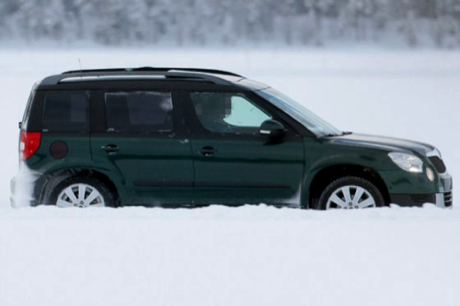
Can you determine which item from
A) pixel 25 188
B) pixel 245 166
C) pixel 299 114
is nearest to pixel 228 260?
pixel 245 166

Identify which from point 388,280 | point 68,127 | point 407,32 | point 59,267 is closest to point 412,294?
point 388,280

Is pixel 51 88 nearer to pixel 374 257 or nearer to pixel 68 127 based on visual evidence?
pixel 68 127

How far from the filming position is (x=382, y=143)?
29.1ft

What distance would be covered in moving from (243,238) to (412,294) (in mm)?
1133

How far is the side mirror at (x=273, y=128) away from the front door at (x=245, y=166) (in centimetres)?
6

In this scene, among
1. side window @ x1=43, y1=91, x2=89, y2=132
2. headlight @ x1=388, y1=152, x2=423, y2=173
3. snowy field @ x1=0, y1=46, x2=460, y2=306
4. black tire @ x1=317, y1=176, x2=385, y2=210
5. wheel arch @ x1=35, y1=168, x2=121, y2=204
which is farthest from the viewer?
side window @ x1=43, y1=91, x2=89, y2=132

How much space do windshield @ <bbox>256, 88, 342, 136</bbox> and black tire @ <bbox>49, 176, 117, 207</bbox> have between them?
172 centimetres

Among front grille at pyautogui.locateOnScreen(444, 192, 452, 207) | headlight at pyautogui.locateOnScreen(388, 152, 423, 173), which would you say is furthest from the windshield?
front grille at pyautogui.locateOnScreen(444, 192, 452, 207)

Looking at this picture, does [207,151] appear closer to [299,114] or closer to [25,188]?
[299,114]

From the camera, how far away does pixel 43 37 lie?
387ft

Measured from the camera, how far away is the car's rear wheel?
8.65 metres

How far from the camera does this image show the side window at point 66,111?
29.1 ft

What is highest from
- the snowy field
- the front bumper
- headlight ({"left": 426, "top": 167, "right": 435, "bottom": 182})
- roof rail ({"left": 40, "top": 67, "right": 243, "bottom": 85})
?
roof rail ({"left": 40, "top": 67, "right": 243, "bottom": 85})

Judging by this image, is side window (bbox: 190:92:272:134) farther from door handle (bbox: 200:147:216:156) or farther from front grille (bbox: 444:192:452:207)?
front grille (bbox: 444:192:452:207)
